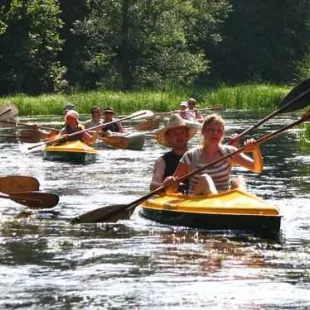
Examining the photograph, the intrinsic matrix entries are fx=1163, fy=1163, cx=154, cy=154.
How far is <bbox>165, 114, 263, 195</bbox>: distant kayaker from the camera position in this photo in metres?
12.2

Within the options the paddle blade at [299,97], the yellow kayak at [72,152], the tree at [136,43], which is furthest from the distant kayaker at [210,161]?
the tree at [136,43]

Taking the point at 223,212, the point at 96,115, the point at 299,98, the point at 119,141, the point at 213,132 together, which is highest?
the point at 299,98

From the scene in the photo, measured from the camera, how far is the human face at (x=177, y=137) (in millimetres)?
13031

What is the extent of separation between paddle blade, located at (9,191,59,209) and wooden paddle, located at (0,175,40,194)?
0.45m

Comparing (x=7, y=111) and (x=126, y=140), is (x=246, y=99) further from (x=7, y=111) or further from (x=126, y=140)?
(x=7, y=111)

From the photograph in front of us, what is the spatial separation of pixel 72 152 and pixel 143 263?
1091cm

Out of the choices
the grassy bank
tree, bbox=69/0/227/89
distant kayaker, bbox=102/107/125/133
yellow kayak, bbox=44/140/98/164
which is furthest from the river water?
tree, bbox=69/0/227/89

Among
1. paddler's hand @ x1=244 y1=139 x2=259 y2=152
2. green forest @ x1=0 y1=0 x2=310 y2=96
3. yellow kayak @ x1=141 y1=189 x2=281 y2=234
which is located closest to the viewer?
yellow kayak @ x1=141 y1=189 x2=281 y2=234

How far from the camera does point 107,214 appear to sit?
41.1 feet

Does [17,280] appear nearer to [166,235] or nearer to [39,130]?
[166,235]

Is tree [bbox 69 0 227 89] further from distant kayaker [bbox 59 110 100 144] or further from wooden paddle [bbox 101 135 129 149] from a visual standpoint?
distant kayaker [bbox 59 110 100 144]

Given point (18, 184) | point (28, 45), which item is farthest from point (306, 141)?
point (28, 45)

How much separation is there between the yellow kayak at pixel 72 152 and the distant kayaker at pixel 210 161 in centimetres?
864

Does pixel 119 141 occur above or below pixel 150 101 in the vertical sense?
above
